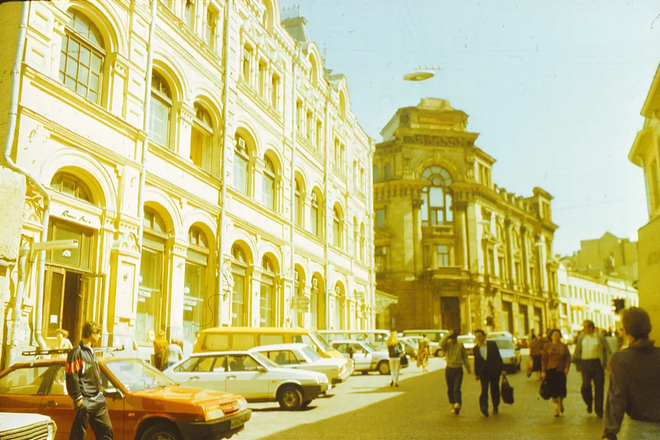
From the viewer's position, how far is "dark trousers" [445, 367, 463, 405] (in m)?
13.3

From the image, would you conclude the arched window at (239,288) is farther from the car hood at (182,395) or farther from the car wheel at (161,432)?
the car wheel at (161,432)

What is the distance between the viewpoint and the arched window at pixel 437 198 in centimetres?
6112

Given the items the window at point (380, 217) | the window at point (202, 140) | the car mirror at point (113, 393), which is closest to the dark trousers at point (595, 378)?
the car mirror at point (113, 393)

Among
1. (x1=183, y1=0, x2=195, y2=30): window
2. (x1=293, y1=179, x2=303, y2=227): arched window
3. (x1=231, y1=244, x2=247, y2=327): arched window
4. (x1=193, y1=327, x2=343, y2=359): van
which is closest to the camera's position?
(x1=193, y1=327, x2=343, y2=359): van

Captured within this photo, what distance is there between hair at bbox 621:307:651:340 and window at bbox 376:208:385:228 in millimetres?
55748

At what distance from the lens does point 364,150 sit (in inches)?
1677

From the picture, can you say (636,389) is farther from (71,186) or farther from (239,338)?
(239,338)

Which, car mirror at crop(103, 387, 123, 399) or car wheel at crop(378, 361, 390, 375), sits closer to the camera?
car mirror at crop(103, 387, 123, 399)

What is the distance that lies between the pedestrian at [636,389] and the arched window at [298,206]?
1016 inches

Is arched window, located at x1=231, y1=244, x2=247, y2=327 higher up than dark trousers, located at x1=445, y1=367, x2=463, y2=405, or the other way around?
arched window, located at x1=231, y1=244, x2=247, y2=327

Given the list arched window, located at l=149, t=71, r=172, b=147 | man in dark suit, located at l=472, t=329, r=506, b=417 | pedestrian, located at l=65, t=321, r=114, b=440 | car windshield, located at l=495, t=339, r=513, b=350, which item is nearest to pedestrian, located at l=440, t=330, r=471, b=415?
man in dark suit, located at l=472, t=329, r=506, b=417

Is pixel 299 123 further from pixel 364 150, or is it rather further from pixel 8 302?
pixel 8 302

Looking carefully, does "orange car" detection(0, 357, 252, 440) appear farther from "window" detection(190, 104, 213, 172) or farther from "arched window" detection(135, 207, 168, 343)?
"window" detection(190, 104, 213, 172)

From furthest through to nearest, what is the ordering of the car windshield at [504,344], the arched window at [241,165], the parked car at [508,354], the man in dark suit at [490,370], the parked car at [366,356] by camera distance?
the car windshield at [504,344] < the parked car at [508,354] < the parked car at [366,356] < the arched window at [241,165] < the man in dark suit at [490,370]
